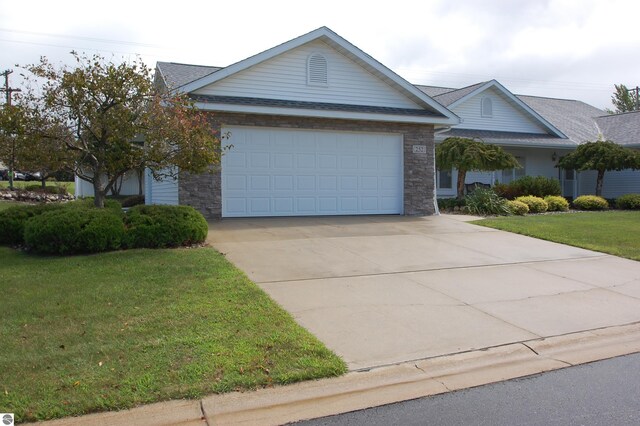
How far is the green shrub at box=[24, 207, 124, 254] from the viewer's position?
28.3ft

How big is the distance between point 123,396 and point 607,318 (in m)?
5.56

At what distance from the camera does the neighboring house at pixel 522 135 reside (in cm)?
2266

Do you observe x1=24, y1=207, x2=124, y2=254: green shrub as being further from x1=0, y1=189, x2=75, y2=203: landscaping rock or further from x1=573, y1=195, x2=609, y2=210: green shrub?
x1=573, y1=195, x2=609, y2=210: green shrub

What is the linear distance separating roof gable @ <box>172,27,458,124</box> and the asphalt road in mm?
10851

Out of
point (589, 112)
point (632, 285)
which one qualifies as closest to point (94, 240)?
point (632, 285)

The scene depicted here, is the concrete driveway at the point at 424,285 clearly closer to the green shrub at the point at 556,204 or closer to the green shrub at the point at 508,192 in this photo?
the green shrub at the point at 556,204

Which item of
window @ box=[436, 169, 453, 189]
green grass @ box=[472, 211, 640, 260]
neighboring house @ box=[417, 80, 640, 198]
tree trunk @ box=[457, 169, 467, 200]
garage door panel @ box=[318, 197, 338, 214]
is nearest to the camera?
green grass @ box=[472, 211, 640, 260]

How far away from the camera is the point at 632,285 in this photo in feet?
26.2

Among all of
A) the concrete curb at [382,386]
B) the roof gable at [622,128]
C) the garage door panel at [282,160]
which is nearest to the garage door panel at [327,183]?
the garage door panel at [282,160]

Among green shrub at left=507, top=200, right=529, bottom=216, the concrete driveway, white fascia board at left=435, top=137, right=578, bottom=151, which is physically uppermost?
white fascia board at left=435, top=137, right=578, bottom=151

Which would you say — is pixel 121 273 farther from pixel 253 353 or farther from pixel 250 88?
pixel 250 88

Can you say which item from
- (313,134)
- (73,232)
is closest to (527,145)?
(313,134)

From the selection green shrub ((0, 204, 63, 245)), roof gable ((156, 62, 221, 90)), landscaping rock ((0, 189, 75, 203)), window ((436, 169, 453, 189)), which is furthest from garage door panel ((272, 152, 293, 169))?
landscaping rock ((0, 189, 75, 203))

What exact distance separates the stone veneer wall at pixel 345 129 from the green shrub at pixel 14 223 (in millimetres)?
3894
